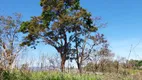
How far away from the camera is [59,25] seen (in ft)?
87.5

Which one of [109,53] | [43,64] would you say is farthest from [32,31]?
[43,64]

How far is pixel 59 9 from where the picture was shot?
27672mm

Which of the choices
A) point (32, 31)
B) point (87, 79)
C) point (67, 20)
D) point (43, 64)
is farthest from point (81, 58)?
point (87, 79)

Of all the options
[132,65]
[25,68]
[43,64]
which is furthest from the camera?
[43,64]

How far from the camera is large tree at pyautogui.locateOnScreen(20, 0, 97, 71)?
88.0 feet

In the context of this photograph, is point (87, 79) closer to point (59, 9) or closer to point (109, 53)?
point (109, 53)

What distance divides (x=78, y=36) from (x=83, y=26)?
1223 millimetres

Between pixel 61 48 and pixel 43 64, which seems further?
pixel 61 48

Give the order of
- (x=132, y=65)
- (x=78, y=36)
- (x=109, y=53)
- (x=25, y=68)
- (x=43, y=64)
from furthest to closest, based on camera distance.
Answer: (x=78, y=36) < (x=109, y=53) < (x=43, y=64) < (x=132, y=65) < (x=25, y=68)

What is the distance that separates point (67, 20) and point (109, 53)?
5.25m

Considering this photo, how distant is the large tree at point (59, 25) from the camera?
26.8 m

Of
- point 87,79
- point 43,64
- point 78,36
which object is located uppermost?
point 78,36

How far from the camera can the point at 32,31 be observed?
27391 millimetres

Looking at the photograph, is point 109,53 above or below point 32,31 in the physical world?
below
